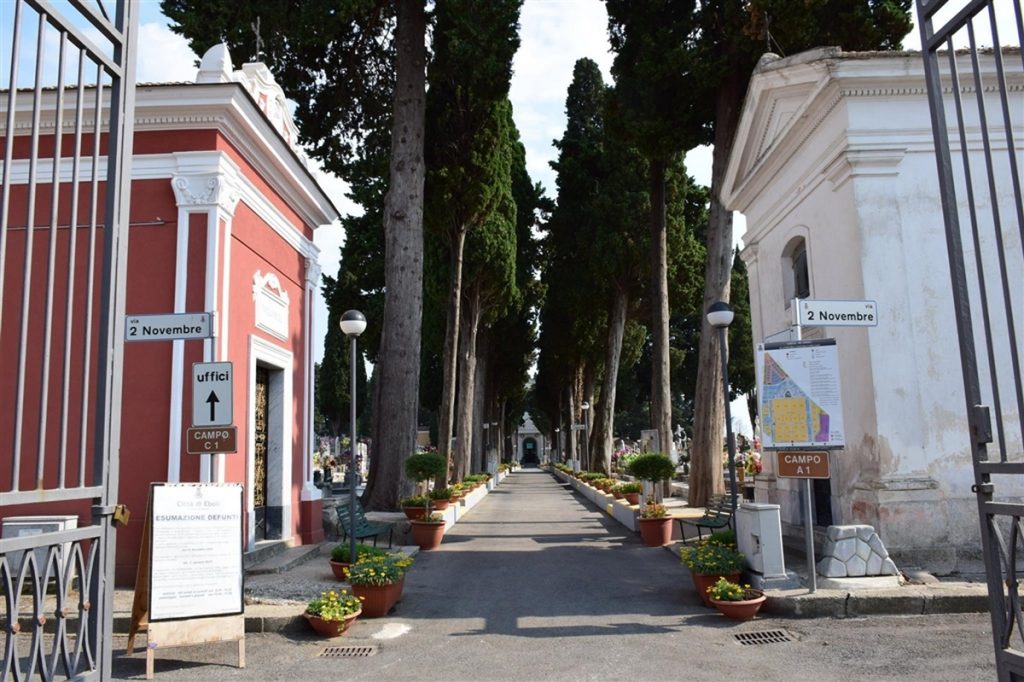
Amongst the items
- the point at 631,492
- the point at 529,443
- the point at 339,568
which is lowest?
the point at 339,568

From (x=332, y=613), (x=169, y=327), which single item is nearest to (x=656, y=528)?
(x=332, y=613)

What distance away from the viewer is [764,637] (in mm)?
6805

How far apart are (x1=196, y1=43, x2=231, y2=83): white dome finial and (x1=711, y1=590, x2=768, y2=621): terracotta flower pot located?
28.1 ft

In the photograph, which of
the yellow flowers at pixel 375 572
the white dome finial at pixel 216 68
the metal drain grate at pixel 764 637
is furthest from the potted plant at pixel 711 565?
the white dome finial at pixel 216 68

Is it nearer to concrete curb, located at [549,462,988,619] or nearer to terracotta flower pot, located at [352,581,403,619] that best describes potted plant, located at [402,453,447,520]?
terracotta flower pot, located at [352,581,403,619]

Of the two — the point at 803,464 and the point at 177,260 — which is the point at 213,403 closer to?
the point at 177,260

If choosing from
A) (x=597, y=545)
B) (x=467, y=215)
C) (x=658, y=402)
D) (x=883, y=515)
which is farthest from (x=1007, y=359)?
(x=467, y=215)

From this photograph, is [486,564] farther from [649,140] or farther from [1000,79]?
[649,140]

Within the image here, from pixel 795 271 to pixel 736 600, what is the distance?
6.68 metres

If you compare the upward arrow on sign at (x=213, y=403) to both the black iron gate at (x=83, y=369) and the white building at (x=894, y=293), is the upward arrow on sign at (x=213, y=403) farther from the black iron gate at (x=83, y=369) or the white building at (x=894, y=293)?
the white building at (x=894, y=293)

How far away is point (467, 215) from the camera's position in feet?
70.9

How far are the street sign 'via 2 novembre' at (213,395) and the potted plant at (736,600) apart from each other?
16.6 ft

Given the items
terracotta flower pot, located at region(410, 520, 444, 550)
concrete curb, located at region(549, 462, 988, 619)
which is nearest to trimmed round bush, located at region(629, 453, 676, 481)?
terracotta flower pot, located at region(410, 520, 444, 550)

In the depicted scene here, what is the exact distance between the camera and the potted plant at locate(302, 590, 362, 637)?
7090 mm
